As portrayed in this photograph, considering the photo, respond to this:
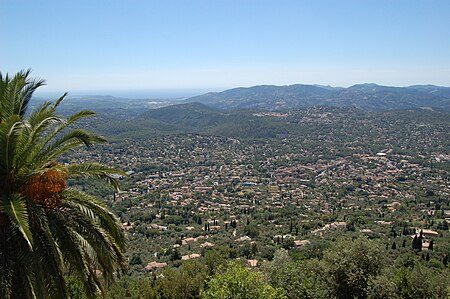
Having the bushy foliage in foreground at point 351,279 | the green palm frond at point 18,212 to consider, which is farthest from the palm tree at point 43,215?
the bushy foliage in foreground at point 351,279

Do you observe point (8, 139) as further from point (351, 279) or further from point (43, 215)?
point (351, 279)

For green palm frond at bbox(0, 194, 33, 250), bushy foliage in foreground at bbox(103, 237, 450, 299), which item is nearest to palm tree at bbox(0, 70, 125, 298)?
green palm frond at bbox(0, 194, 33, 250)

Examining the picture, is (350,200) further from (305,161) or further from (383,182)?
(305,161)

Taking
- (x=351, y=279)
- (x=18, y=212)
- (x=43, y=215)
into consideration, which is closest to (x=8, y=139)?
(x=18, y=212)

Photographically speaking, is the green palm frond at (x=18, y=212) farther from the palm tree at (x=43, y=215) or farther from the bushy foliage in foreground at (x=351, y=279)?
the bushy foliage in foreground at (x=351, y=279)

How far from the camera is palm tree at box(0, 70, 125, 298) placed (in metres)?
4.13

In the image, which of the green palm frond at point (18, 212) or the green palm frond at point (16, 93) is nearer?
the green palm frond at point (18, 212)

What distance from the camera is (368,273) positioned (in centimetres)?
1373

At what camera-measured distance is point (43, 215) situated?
14.1 feet

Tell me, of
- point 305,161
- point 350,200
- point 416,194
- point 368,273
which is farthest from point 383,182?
point 368,273

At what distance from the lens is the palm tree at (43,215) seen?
4133 millimetres

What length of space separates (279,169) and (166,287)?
282 feet

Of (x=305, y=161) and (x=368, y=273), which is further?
(x=305, y=161)

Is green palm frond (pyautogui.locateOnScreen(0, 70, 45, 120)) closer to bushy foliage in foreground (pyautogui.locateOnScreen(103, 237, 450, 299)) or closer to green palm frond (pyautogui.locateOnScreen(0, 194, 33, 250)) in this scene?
green palm frond (pyautogui.locateOnScreen(0, 194, 33, 250))
